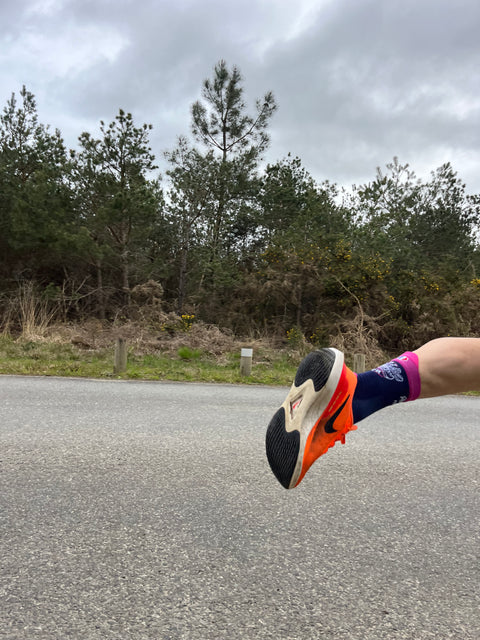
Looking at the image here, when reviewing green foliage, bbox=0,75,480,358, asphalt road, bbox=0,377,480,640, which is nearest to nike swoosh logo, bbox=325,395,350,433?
asphalt road, bbox=0,377,480,640

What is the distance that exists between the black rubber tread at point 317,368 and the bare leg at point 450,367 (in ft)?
1.26

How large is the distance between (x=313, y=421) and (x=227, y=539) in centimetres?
69

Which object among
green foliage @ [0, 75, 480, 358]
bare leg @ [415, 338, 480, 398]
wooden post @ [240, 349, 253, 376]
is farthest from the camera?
green foliage @ [0, 75, 480, 358]

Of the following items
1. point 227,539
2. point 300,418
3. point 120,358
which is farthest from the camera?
point 120,358

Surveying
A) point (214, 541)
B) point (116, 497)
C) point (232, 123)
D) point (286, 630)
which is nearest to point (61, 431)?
point (116, 497)

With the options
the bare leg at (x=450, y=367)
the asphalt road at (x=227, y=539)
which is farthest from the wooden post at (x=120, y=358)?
the bare leg at (x=450, y=367)

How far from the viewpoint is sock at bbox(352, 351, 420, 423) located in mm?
1989

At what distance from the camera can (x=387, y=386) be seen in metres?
2.03

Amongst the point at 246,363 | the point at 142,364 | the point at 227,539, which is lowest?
the point at 227,539

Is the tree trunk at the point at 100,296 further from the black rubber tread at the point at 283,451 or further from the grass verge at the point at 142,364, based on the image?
the black rubber tread at the point at 283,451

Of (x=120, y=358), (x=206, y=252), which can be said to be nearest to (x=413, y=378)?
(x=120, y=358)

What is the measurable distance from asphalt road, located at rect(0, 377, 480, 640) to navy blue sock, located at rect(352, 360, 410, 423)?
25.3 inches

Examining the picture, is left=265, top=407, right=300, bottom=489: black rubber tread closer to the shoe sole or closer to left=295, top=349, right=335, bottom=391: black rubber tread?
the shoe sole

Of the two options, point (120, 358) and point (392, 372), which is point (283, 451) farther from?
point (120, 358)
